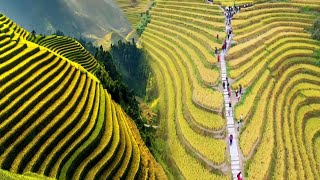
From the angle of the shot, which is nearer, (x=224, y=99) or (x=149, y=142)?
(x=149, y=142)

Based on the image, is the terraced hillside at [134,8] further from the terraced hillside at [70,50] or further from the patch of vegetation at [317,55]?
the patch of vegetation at [317,55]

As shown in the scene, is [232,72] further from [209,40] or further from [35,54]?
[35,54]

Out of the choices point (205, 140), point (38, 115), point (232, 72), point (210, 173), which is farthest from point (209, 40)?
point (38, 115)

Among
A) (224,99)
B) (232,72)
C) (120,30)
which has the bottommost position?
(224,99)

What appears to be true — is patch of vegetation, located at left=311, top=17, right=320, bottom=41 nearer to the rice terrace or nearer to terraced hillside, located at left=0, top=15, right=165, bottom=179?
the rice terrace

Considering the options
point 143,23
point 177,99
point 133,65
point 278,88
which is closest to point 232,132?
point 177,99

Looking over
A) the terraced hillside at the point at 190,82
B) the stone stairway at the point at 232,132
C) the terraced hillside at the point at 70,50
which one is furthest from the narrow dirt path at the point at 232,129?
the terraced hillside at the point at 70,50

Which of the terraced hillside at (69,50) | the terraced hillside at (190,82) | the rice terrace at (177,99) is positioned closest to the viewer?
the rice terrace at (177,99)
